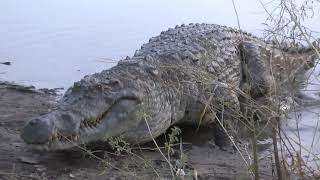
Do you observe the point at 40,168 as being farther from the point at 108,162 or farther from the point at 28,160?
the point at 108,162

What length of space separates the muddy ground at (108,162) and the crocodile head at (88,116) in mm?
188

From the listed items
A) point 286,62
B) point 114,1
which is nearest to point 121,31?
point 114,1

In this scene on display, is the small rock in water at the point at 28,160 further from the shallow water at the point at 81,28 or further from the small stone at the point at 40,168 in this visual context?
the shallow water at the point at 81,28

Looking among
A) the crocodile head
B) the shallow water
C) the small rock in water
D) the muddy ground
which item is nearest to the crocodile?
the crocodile head

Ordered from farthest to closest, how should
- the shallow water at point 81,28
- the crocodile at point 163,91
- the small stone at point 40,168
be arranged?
1. the shallow water at point 81,28
2. the small stone at point 40,168
3. the crocodile at point 163,91

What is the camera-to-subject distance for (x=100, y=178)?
12.2 ft

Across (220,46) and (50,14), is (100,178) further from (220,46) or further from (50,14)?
(50,14)

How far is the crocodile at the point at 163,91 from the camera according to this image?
3.63 m

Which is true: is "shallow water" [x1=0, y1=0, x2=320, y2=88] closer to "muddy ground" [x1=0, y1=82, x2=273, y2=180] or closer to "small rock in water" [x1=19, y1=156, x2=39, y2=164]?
"muddy ground" [x1=0, y1=82, x2=273, y2=180]

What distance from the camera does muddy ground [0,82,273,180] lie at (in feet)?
12.2

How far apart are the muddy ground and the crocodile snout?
24cm

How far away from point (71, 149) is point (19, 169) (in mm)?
388

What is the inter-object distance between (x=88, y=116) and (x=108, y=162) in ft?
1.75

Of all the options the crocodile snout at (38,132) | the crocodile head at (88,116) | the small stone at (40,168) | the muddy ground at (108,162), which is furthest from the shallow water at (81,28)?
the crocodile snout at (38,132)
